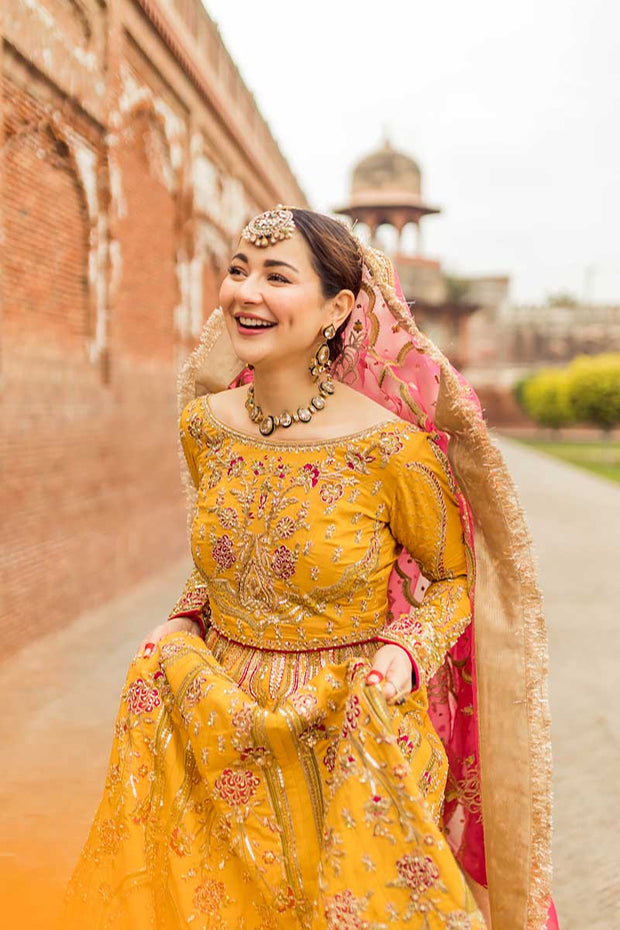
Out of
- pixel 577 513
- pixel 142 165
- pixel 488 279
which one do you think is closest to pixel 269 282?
pixel 142 165

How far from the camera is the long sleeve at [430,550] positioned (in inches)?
68.7

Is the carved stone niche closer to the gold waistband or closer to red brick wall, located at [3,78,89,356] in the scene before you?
red brick wall, located at [3,78,89,356]

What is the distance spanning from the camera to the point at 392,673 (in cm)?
166

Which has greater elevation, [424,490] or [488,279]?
[488,279]

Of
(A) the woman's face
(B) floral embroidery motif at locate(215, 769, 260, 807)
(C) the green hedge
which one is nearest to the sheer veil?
(A) the woman's face

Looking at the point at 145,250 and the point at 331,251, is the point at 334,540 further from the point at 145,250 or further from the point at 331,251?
the point at 145,250

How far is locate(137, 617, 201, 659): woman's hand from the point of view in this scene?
6.15ft

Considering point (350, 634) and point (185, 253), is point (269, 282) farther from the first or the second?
point (185, 253)

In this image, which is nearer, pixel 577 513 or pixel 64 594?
pixel 64 594

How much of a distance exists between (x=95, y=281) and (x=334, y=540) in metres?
5.23

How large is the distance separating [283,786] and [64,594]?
4601 mm

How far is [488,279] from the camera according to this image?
37.9 meters

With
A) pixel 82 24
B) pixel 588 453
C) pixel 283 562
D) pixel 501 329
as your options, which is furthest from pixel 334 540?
pixel 501 329

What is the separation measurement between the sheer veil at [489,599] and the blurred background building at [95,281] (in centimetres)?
358
